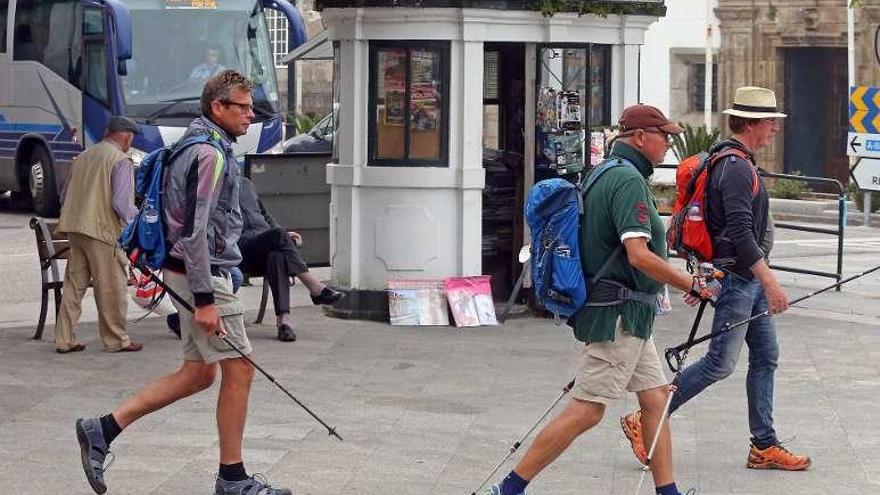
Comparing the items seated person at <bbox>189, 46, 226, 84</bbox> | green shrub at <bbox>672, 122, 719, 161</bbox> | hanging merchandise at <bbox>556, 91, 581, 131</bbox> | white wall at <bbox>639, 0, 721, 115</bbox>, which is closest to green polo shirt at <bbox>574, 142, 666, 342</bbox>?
hanging merchandise at <bbox>556, 91, 581, 131</bbox>

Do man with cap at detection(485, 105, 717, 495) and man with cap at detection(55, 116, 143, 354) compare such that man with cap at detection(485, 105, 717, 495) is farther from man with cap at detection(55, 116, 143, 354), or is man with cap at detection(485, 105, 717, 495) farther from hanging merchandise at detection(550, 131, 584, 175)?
hanging merchandise at detection(550, 131, 584, 175)

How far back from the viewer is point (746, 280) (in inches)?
340

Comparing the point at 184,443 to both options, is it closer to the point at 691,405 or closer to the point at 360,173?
the point at 691,405

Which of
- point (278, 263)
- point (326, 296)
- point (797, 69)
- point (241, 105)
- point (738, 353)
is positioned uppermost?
point (797, 69)

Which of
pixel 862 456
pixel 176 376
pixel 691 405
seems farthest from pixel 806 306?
pixel 176 376

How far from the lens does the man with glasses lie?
773 centimetres

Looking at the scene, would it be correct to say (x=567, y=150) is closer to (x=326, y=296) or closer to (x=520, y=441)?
(x=326, y=296)

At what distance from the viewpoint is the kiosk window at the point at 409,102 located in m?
13.7

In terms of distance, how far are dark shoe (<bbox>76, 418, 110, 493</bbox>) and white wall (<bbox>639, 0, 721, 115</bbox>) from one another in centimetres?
2690

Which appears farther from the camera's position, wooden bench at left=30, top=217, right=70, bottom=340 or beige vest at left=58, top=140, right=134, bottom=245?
wooden bench at left=30, top=217, right=70, bottom=340

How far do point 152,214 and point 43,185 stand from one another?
1821cm

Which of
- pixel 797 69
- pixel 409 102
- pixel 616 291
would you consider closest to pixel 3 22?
pixel 797 69

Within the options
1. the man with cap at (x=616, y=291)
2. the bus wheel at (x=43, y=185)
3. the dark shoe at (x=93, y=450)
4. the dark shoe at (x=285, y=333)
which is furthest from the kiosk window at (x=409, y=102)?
the bus wheel at (x=43, y=185)

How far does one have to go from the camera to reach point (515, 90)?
561 inches
